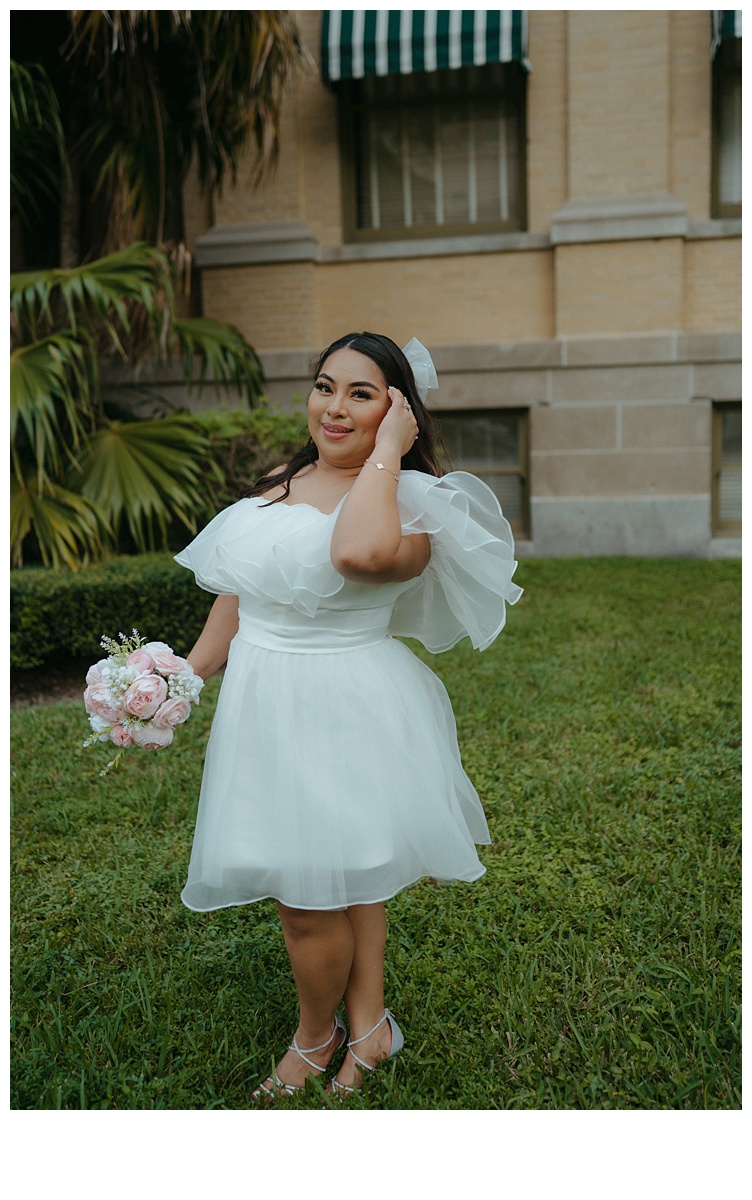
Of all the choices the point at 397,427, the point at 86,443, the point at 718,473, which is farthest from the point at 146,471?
the point at 718,473

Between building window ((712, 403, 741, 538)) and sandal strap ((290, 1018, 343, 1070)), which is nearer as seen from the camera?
sandal strap ((290, 1018, 343, 1070))

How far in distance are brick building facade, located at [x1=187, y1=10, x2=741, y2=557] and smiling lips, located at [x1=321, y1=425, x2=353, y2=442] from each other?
7.02 meters

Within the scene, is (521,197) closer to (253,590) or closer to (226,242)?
(226,242)

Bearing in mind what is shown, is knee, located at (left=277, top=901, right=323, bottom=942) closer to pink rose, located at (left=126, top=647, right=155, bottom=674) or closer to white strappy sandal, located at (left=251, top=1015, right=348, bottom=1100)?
white strappy sandal, located at (left=251, top=1015, right=348, bottom=1100)

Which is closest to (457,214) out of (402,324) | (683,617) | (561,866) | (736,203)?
(402,324)

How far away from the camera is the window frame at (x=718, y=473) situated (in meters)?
9.16

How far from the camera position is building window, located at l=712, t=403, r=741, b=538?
9188mm

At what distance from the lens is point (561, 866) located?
11.1 feet

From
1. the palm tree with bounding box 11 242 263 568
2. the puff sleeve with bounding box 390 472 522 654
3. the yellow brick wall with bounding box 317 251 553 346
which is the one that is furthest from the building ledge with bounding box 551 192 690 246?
the puff sleeve with bounding box 390 472 522 654

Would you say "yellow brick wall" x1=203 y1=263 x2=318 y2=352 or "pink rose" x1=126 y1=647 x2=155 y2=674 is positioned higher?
"yellow brick wall" x1=203 y1=263 x2=318 y2=352

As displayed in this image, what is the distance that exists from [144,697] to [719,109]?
8.97m

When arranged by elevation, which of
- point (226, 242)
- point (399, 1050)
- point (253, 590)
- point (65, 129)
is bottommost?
point (399, 1050)

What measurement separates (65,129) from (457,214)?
367 cm

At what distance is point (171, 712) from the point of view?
87.1 inches
